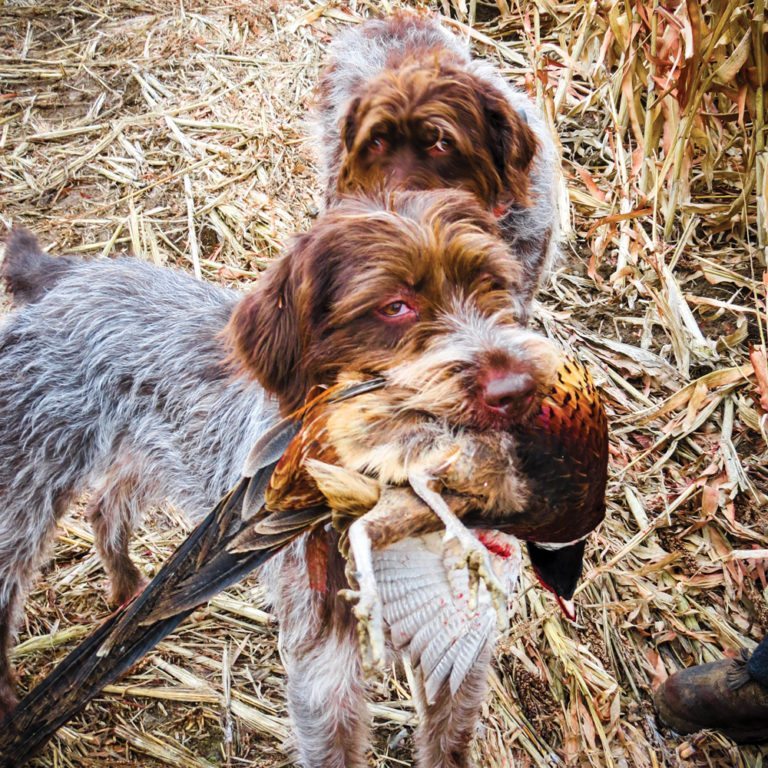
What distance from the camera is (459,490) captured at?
6.10 ft

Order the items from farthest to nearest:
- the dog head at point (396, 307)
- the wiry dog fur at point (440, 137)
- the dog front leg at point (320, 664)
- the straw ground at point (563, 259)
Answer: the wiry dog fur at point (440, 137), the straw ground at point (563, 259), the dog front leg at point (320, 664), the dog head at point (396, 307)

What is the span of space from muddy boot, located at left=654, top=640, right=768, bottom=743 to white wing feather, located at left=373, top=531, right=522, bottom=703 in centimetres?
130

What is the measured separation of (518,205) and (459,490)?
228cm

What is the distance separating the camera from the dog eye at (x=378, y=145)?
3533mm

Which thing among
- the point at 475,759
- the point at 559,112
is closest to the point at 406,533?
the point at 475,759

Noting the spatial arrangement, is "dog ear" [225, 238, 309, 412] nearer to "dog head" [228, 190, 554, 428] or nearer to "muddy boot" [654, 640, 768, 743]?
"dog head" [228, 190, 554, 428]

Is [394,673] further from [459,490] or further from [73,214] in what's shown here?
[73,214]

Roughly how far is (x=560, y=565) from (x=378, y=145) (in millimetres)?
1930

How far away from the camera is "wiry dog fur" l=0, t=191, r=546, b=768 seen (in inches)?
89.8

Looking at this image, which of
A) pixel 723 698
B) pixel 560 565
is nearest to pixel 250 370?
pixel 560 565

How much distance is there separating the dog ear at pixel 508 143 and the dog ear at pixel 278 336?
4.93 ft

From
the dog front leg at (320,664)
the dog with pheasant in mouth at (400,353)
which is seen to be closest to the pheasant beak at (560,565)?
the dog with pheasant in mouth at (400,353)

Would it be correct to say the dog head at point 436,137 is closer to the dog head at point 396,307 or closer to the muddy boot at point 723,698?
the dog head at point 396,307

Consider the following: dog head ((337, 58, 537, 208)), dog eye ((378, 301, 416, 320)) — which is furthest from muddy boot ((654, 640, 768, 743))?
dog head ((337, 58, 537, 208))
